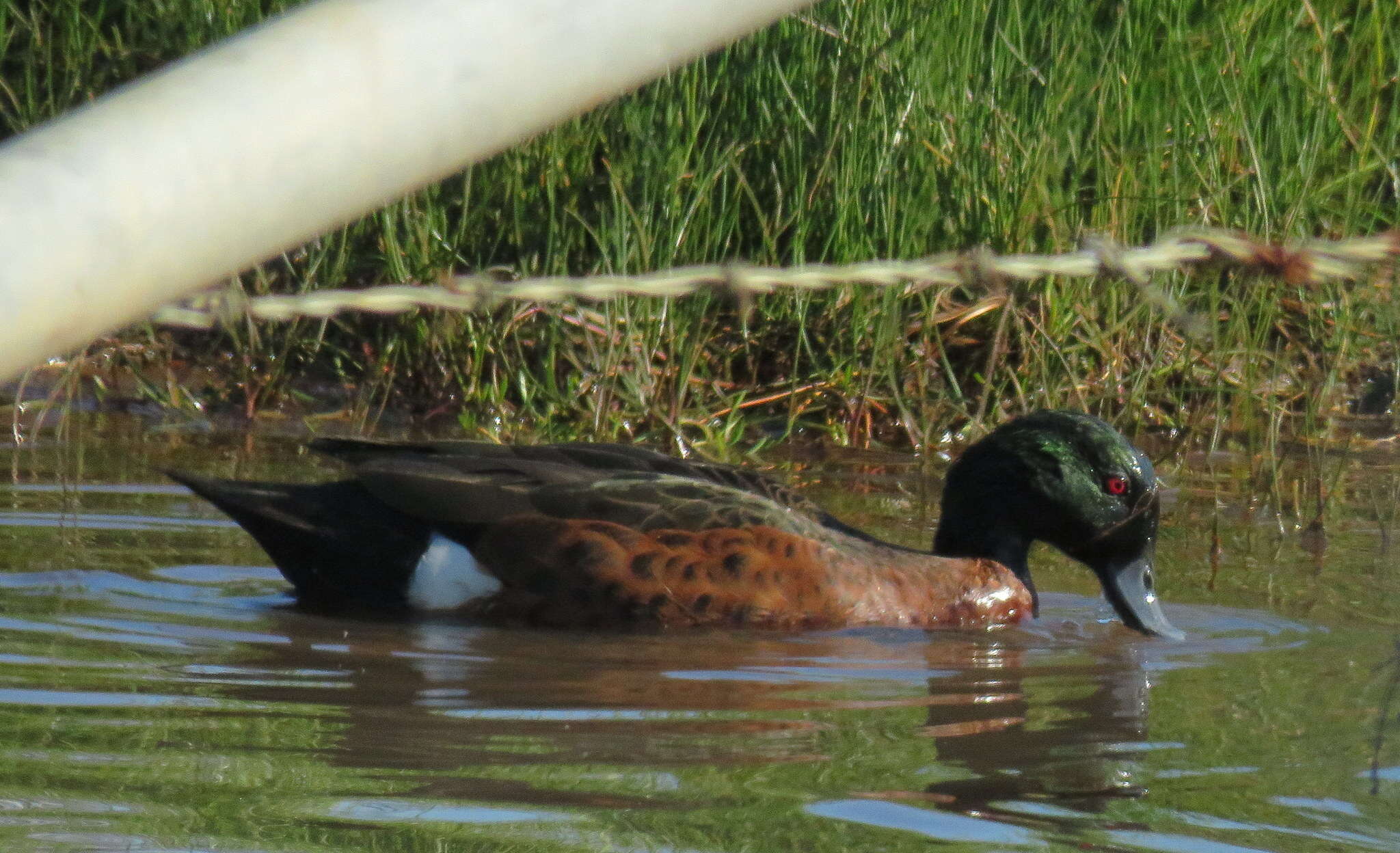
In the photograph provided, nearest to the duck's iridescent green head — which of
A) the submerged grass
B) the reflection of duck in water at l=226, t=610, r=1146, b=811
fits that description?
the reflection of duck in water at l=226, t=610, r=1146, b=811

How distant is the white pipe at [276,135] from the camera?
1.00 metres

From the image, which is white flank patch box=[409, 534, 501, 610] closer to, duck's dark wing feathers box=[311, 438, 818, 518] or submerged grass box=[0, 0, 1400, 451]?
duck's dark wing feathers box=[311, 438, 818, 518]

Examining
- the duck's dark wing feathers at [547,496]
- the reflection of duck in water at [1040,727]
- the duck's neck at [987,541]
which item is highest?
the duck's dark wing feathers at [547,496]

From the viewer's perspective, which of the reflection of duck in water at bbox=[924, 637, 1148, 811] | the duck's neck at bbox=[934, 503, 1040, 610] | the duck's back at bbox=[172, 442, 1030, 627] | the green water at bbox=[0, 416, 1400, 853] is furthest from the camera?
the duck's neck at bbox=[934, 503, 1040, 610]

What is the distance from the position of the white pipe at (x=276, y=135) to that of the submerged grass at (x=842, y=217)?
5278 mm

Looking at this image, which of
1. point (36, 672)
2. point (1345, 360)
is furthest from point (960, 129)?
A: point (36, 672)

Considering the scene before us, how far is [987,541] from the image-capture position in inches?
202

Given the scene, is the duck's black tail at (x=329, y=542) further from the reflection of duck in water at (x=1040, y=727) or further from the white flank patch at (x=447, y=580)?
the reflection of duck in water at (x=1040, y=727)

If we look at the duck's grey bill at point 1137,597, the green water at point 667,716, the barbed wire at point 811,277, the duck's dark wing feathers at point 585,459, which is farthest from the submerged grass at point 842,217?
the barbed wire at point 811,277

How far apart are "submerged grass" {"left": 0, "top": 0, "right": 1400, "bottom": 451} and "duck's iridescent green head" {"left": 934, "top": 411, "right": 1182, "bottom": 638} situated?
1.42 metres

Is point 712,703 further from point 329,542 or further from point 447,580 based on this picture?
point 329,542

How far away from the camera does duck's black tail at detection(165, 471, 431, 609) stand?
4738 millimetres

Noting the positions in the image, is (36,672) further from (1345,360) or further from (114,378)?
(1345,360)

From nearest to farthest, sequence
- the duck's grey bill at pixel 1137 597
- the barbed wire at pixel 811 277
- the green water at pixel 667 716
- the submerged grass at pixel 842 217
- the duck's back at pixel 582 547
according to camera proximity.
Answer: the barbed wire at pixel 811 277
the green water at pixel 667 716
the duck's back at pixel 582 547
the duck's grey bill at pixel 1137 597
the submerged grass at pixel 842 217
